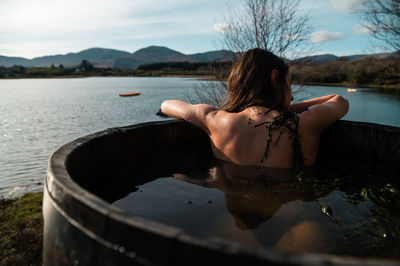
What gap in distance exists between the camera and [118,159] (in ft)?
8.71

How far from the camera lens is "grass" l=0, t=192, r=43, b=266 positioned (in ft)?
7.83

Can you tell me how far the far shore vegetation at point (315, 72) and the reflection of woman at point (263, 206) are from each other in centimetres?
743

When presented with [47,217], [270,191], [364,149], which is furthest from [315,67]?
[47,217]

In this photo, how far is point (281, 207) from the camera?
71.2 inches

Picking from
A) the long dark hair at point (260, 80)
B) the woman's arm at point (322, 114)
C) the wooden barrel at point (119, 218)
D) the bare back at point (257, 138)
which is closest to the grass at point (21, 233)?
the wooden barrel at point (119, 218)

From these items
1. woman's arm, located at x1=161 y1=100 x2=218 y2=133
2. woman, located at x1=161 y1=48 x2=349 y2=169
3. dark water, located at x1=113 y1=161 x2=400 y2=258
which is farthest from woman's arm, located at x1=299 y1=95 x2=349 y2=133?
woman's arm, located at x1=161 y1=100 x2=218 y2=133

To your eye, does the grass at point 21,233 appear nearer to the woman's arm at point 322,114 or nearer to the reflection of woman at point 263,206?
the reflection of woman at point 263,206

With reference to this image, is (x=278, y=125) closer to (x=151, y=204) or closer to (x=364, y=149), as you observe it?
(x=151, y=204)

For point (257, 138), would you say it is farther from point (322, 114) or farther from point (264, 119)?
point (322, 114)

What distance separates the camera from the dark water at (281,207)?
147 cm

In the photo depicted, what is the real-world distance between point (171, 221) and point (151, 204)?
31 centimetres

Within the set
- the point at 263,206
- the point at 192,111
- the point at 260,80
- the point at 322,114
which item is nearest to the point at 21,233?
the point at 192,111

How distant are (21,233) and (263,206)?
8.56 feet

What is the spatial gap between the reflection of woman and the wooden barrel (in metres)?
0.47
